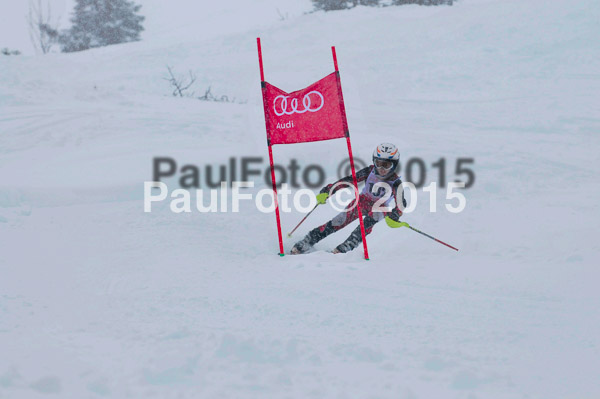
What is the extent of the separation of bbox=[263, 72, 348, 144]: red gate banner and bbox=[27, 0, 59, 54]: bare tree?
2430 centimetres

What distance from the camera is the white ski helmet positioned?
222 inches

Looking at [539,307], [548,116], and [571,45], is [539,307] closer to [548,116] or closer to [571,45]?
[548,116]

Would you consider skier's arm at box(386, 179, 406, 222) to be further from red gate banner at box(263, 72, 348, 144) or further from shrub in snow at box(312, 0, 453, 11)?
shrub in snow at box(312, 0, 453, 11)

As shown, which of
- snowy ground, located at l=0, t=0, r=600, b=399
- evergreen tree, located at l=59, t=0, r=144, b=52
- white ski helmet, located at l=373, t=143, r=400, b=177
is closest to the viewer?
snowy ground, located at l=0, t=0, r=600, b=399

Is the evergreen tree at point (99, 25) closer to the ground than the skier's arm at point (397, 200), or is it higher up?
higher up

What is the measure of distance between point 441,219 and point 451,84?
7.14 m

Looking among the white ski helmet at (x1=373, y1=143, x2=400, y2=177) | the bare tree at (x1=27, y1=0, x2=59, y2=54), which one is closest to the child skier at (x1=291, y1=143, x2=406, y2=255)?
the white ski helmet at (x1=373, y1=143, x2=400, y2=177)

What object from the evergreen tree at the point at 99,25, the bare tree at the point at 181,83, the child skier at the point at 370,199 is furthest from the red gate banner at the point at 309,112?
the evergreen tree at the point at 99,25

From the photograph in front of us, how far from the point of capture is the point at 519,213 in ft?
22.7

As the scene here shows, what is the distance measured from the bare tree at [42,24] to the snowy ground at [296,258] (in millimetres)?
14017

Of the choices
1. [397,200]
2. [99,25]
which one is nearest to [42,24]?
[99,25]

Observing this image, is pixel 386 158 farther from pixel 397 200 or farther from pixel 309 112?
pixel 309 112

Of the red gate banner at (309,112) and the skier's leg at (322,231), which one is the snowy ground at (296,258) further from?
the red gate banner at (309,112)

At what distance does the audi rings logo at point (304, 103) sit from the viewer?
216 inches
